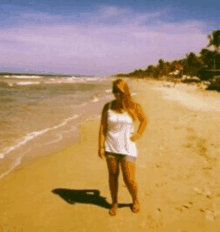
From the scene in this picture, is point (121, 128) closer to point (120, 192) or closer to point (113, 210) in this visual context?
point (113, 210)

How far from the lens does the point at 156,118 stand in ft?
35.2

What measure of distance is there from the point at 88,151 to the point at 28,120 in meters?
5.17

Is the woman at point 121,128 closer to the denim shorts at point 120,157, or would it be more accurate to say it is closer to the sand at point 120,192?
the denim shorts at point 120,157

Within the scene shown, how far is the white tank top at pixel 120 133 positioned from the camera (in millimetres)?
2889

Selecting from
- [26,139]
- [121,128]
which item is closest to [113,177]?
[121,128]

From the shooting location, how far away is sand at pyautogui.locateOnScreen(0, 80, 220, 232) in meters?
3.25

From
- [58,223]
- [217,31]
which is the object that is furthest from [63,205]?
[217,31]

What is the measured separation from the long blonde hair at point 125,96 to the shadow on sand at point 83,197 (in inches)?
66.7

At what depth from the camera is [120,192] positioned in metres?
4.10

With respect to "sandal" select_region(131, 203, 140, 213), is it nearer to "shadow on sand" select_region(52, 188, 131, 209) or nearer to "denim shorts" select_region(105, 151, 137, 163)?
"shadow on sand" select_region(52, 188, 131, 209)

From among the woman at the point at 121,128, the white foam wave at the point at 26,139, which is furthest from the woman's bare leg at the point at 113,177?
the white foam wave at the point at 26,139

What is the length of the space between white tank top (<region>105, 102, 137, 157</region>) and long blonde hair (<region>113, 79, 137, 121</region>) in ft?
0.25

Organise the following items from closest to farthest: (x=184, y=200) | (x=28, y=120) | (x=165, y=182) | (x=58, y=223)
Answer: (x=58, y=223) < (x=184, y=200) < (x=165, y=182) < (x=28, y=120)

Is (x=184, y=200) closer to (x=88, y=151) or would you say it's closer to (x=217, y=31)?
(x=88, y=151)
